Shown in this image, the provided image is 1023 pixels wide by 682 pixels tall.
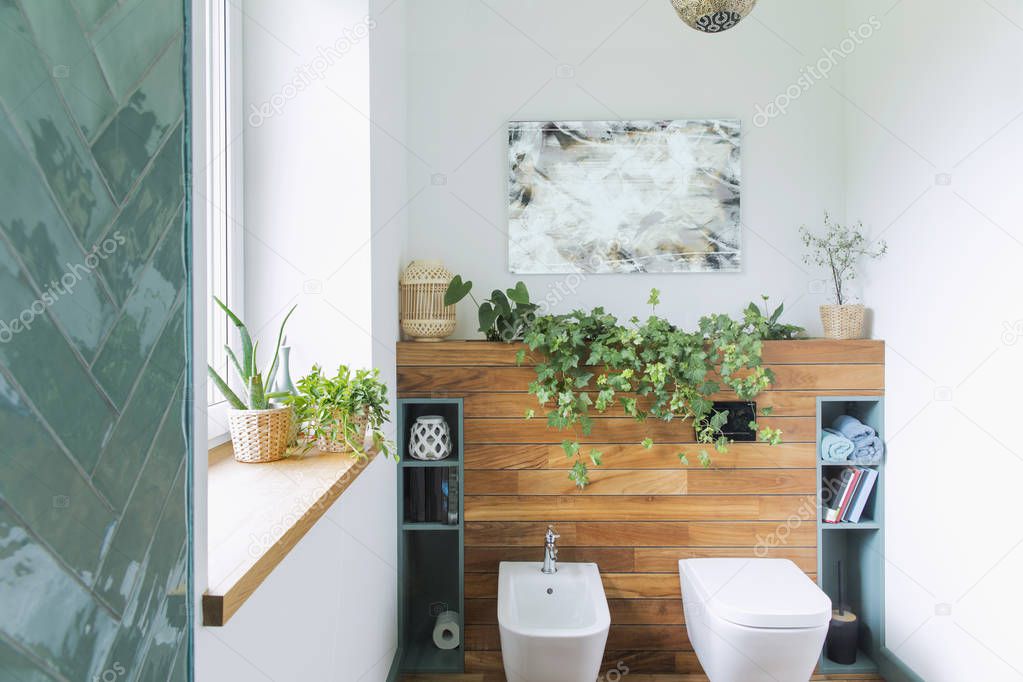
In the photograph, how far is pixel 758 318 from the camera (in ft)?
7.14

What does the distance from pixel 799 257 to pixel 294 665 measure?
225 centimetres

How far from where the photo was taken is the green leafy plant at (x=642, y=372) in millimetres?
2119

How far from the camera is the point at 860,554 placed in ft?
7.92


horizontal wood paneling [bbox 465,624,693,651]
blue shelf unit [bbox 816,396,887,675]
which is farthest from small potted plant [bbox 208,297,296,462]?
blue shelf unit [bbox 816,396,887,675]

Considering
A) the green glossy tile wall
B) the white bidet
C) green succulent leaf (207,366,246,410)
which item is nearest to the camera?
the green glossy tile wall

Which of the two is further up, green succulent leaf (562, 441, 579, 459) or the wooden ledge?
the wooden ledge

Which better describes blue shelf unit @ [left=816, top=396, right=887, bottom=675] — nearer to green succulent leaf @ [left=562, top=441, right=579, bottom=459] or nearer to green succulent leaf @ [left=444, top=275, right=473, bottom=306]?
green succulent leaf @ [left=562, top=441, right=579, bottom=459]

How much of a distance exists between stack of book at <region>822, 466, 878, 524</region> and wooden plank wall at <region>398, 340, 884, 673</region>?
8 centimetres

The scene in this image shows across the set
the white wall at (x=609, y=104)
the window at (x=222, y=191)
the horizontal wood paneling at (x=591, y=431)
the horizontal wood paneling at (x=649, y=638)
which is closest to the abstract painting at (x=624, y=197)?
the white wall at (x=609, y=104)

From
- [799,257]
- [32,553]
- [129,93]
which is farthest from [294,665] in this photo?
[799,257]

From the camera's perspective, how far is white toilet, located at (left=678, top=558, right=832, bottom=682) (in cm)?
179

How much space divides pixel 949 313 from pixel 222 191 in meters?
2.11

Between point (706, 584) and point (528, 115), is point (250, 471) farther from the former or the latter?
point (528, 115)

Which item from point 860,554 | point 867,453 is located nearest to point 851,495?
point 867,453
